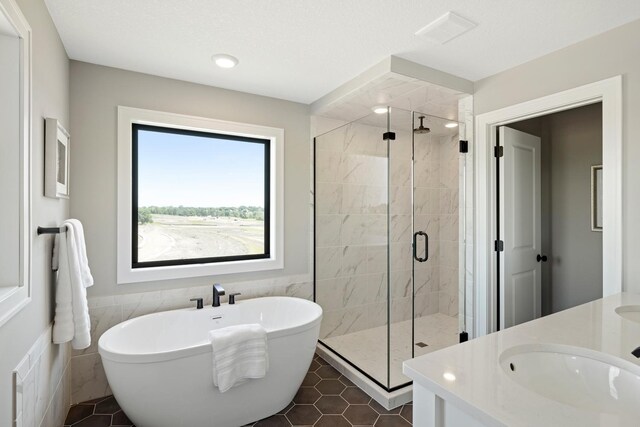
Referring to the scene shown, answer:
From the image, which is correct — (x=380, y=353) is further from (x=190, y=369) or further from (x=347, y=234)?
(x=190, y=369)

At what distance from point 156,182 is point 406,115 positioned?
6.79 feet

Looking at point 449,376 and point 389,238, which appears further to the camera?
point 389,238

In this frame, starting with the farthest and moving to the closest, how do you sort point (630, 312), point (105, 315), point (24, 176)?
point (105, 315), point (630, 312), point (24, 176)

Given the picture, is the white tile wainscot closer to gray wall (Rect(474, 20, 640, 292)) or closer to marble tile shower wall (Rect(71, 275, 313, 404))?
marble tile shower wall (Rect(71, 275, 313, 404))

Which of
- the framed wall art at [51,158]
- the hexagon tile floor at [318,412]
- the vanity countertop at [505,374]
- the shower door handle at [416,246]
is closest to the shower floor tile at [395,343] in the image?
the hexagon tile floor at [318,412]

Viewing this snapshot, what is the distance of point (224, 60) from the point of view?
2.32 m

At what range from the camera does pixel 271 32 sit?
78.3 inches

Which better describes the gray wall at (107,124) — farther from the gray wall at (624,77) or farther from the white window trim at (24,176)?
the gray wall at (624,77)

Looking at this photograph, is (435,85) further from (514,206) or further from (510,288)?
(510,288)

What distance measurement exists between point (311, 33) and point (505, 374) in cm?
191

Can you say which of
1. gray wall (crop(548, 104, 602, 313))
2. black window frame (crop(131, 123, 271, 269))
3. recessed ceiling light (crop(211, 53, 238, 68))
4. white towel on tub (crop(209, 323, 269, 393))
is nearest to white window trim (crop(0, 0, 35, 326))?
white towel on tub (crop(209, 323, 269, 393))

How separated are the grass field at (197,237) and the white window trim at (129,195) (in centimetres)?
15

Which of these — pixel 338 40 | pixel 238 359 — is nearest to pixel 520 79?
pixel 338 40

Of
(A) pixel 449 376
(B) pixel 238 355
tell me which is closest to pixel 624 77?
(A) pixel 449 376
